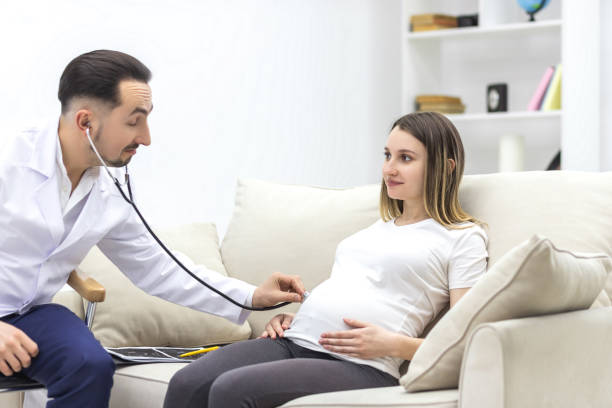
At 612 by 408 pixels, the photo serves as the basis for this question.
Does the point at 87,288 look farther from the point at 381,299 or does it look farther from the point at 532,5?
the point at 532,5

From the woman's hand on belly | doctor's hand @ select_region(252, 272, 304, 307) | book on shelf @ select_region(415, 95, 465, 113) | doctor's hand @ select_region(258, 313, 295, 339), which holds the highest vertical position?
book on shelf @ select_region(415, 95, 465, 113)

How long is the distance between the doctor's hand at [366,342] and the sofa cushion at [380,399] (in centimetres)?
14

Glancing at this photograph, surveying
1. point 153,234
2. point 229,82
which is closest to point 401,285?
point 153,234

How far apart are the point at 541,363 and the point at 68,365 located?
89 cm

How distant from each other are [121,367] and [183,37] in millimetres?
1779

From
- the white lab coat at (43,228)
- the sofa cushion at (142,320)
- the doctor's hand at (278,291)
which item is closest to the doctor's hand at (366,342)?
the doctor's hand at (278,291)

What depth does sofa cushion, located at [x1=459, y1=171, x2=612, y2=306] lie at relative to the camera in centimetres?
174

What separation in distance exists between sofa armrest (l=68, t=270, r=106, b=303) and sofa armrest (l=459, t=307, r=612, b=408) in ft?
2.71

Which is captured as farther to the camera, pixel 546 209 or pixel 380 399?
pixel 546 209

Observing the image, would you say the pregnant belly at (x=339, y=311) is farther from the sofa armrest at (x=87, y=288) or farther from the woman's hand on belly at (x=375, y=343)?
the sofa armrest at (x=87, y=288)

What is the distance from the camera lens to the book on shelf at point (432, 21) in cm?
398

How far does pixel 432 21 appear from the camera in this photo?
398cm

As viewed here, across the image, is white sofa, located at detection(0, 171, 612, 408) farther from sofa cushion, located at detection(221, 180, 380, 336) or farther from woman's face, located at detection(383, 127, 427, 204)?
woman's face, located at detection(383, 127, 427, 204)

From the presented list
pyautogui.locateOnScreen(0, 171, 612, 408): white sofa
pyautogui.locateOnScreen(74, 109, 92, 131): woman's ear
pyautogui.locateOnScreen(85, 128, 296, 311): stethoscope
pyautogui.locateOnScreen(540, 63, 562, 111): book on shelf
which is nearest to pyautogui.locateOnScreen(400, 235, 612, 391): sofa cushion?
pyautogui.locateOnScreen(0, 171, 612, 408): white sofa
